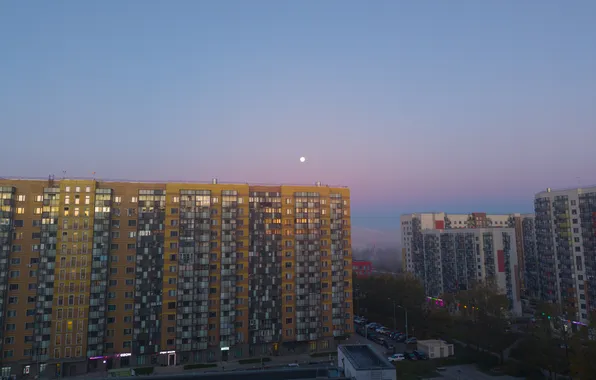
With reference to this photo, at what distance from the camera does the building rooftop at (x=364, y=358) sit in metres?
28.4

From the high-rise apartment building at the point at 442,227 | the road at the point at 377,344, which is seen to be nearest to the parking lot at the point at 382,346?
the road at the point at 377,344

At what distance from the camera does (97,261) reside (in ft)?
189

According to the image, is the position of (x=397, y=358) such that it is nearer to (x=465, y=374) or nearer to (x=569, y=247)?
(x=465, y=374)

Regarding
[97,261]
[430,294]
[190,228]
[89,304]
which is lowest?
[430,294]

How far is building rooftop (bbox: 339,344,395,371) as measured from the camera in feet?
93.1

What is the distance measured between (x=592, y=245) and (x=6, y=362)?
94117 mm

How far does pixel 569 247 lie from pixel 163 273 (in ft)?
241

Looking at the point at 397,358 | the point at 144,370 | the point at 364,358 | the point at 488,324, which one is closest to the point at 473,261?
the point at 488,324

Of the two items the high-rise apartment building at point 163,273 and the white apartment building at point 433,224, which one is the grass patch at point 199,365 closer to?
the high-rise apartment building at point 163,273

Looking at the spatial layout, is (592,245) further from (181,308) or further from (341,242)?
(181,308)

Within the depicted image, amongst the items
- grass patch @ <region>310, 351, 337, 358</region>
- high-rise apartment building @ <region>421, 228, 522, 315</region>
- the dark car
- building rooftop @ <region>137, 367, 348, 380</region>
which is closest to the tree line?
high-rise apartment building @ <region>421, 228, 522, 315</region>

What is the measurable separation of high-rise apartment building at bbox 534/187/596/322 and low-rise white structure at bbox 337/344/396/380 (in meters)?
58.2

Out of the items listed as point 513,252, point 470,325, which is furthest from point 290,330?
point 513,252

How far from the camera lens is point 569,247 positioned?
7500cm
